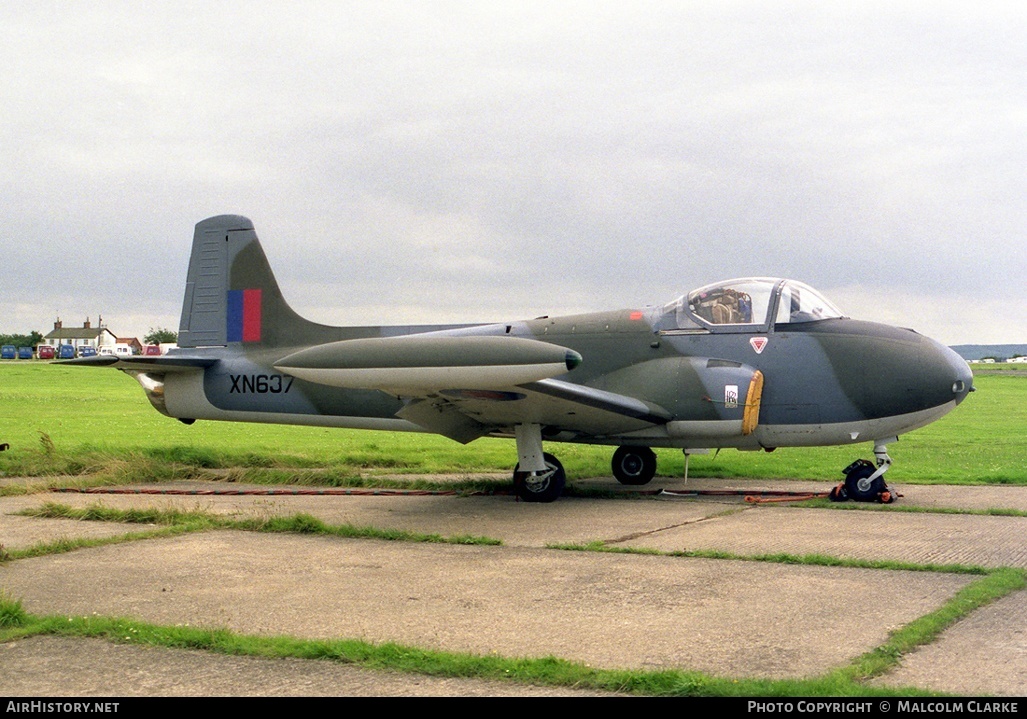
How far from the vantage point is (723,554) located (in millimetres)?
7562

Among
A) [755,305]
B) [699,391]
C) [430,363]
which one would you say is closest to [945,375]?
[755,305]

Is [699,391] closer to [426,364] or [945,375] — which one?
[945,375]

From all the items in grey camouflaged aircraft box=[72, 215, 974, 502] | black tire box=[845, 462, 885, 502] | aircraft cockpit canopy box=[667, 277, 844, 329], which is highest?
aircraft cockpit canopy box=[667, 277, 844, 329]

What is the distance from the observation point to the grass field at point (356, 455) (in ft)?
46.3

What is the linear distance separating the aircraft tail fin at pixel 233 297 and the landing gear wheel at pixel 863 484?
7376 millimetres

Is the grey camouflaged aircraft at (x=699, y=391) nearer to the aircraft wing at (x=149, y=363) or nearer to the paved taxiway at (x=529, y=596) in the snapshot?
the aircraft wing at (x=149, y=363)

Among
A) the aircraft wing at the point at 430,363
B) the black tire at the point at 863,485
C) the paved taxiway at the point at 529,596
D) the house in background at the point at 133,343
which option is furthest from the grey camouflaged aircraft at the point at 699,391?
the house in background at the point at 133,343

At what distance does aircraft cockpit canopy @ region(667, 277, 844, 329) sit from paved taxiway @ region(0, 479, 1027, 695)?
254 centimetres

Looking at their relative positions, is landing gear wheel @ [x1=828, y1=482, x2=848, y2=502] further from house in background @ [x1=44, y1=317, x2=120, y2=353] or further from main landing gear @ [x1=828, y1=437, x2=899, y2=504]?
house in background @ [x1=44, y1=317, x2=120, y2=353]

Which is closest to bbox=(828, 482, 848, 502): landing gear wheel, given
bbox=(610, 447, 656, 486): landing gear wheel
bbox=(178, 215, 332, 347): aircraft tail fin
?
bbox=(610, 447, 656, 486): landing gear wheel

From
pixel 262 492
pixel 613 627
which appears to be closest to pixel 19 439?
pixel 262 492

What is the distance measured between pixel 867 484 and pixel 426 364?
17.7 ft

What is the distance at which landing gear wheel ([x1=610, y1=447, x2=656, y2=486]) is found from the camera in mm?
Answer: 13234

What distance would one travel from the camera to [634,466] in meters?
13.3
